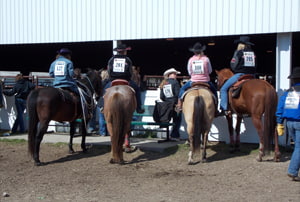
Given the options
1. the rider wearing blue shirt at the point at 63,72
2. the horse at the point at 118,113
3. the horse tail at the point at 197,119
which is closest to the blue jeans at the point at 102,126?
the rider wearing blue shirt at the point at 63,72

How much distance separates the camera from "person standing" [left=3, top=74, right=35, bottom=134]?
43.5 ft

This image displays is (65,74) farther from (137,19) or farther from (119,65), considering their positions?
(137,19)

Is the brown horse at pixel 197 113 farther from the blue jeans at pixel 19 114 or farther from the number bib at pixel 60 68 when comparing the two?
the blue jeans at pixel 19 114

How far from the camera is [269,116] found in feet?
28.3

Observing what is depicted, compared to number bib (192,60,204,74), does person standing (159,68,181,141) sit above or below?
below

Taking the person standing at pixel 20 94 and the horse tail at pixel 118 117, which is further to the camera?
the person standing at pixel 20 94

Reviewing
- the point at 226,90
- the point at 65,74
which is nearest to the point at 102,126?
the point at 65,74

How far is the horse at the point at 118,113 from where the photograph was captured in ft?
28.1

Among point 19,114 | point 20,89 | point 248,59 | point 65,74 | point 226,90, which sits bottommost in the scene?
point 19,114

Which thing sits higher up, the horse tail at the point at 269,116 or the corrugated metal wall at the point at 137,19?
the corrugated metal wall at the point at 137,19

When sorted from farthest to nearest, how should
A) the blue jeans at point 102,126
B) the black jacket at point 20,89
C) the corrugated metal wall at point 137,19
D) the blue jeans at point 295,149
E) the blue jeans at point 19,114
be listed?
the blue jeans at point 19,114
the black jacket at point 20,89
the blue jeans at point 102,126
the corrugated metal wall at point 137,19
the blue jeans at point 295,149

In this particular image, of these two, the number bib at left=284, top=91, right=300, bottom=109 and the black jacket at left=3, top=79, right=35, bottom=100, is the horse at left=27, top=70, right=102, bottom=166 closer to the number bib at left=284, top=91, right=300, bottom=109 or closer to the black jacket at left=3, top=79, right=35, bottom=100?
the black jacket at left=3, top=79, right=35, bottom=100

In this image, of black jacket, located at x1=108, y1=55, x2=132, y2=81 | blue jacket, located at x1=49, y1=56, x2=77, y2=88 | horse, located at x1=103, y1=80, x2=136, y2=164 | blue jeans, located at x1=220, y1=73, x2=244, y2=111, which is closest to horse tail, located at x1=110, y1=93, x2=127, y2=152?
horse, located at x1=103, y1=80, x2=136, y2=164

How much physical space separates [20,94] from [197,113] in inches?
276
